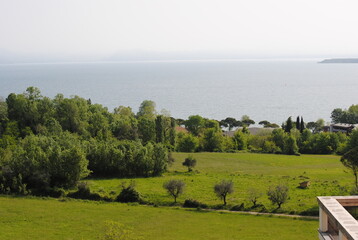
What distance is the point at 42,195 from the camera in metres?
39.9

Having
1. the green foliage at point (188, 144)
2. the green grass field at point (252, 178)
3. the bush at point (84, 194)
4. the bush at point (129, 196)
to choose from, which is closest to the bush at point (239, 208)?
the green grass field at point (252, 178)

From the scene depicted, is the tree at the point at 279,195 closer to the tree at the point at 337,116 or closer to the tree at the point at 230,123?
the tree at the point at 230,123

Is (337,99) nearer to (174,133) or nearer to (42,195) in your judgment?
(174,133)

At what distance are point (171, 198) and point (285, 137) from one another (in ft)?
133

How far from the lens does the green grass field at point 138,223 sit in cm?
2855

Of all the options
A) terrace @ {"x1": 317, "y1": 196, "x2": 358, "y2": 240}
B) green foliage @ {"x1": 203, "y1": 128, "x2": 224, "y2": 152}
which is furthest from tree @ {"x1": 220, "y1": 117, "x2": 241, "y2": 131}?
terrace @ {"x1": 317, "y1": 196, "x2": 358, "y2": 240}

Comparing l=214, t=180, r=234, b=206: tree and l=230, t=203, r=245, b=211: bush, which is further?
l=214, t=180, r=234, b=206: tree

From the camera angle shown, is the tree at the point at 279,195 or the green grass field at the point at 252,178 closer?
the tree at the point at 279,195

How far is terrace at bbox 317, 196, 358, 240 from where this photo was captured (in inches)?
391

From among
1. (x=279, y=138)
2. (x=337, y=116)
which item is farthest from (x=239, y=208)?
(x=337, y=116)

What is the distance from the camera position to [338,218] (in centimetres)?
1059

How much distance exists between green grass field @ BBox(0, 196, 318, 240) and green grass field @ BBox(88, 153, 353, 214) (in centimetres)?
320

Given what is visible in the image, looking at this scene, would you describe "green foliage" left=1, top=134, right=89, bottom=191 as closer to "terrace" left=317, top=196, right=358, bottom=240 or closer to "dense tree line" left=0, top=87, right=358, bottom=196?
"dense tree line" left=0, top=87, right=358, bottom=196

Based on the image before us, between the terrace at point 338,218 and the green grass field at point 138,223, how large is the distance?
668 inches
